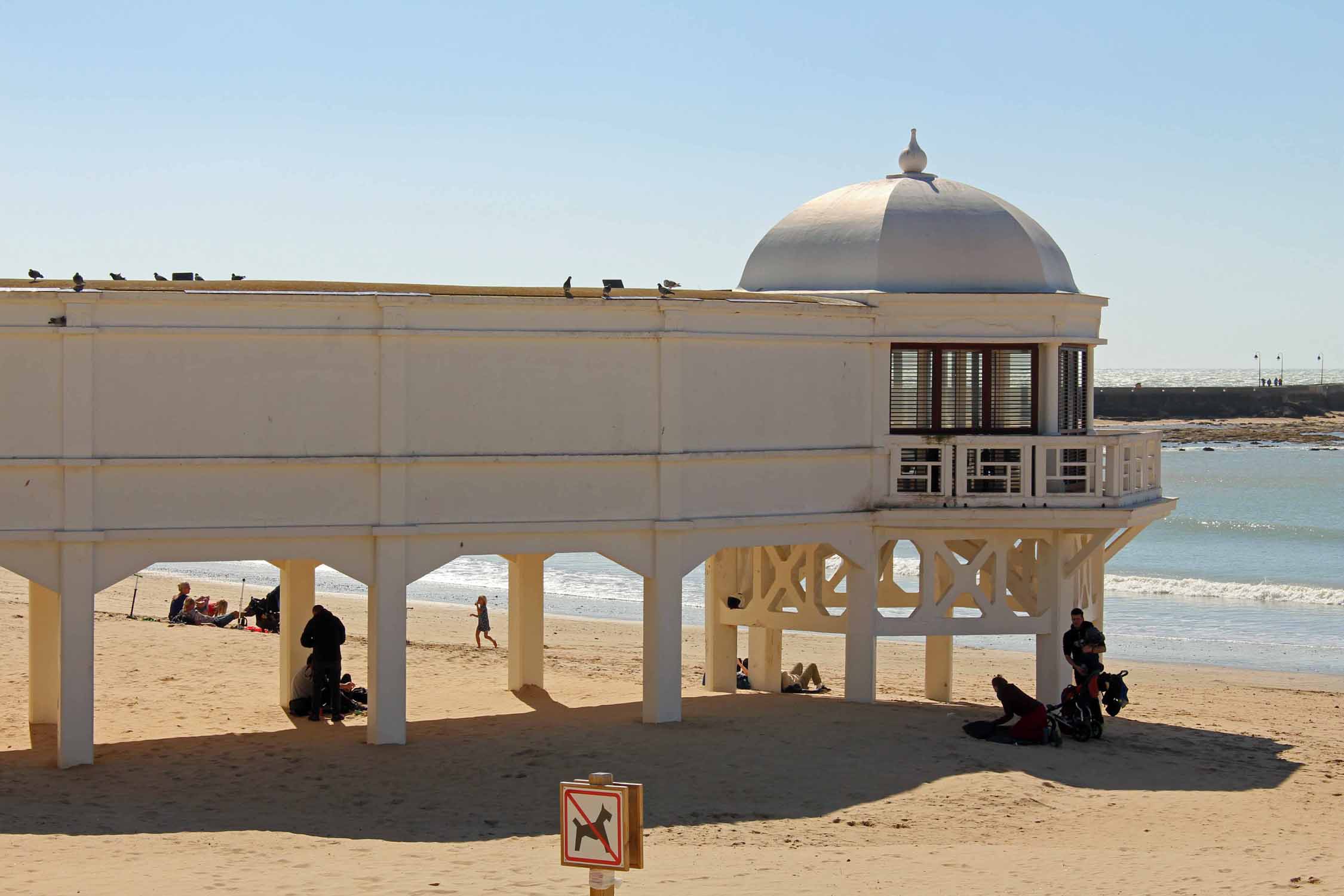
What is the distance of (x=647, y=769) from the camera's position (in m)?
15.4

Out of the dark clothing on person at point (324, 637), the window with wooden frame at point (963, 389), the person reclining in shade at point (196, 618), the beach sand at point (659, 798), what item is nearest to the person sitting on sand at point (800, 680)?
the beach sand at point (659, 798)

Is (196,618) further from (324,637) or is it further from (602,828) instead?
(602,828)

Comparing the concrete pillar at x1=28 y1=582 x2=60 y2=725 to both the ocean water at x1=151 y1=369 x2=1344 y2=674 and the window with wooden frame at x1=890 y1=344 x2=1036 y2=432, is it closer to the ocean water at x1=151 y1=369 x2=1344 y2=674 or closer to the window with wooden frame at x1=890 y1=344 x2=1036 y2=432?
the window with wooden frame at x1=890 y1=344 x2=1036 y2=432

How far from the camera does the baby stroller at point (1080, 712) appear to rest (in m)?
17.4

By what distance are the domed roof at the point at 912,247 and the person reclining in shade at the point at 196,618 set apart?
43.4 ft

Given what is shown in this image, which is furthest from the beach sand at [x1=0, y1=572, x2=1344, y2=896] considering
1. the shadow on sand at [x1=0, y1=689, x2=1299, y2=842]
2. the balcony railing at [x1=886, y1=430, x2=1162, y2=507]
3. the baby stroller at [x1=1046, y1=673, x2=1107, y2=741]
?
the balcony railing at [x1=886, y1=430, x2=1162, y2=507]

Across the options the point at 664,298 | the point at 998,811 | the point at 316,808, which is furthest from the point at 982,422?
the point at 316,808

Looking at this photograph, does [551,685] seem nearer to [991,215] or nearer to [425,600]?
[991,215]

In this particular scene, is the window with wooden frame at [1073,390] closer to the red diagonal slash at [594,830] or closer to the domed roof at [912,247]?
the domed roof at [912,247]

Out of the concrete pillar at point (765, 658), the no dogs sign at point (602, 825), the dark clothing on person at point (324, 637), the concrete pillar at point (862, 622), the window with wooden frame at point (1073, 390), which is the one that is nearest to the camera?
the no dogs sign at point (602, 825)

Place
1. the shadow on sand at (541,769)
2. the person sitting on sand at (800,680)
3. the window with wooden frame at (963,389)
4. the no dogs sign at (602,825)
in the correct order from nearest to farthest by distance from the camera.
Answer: the no dogs sign at (602,825) < the shadow on sand at (541,769) < the window with wooden frame at (963,389) < the person sitting on sand at (800,680)

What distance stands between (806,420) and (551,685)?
5176mm

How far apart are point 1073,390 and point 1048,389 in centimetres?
89

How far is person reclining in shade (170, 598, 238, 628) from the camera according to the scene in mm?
28031
